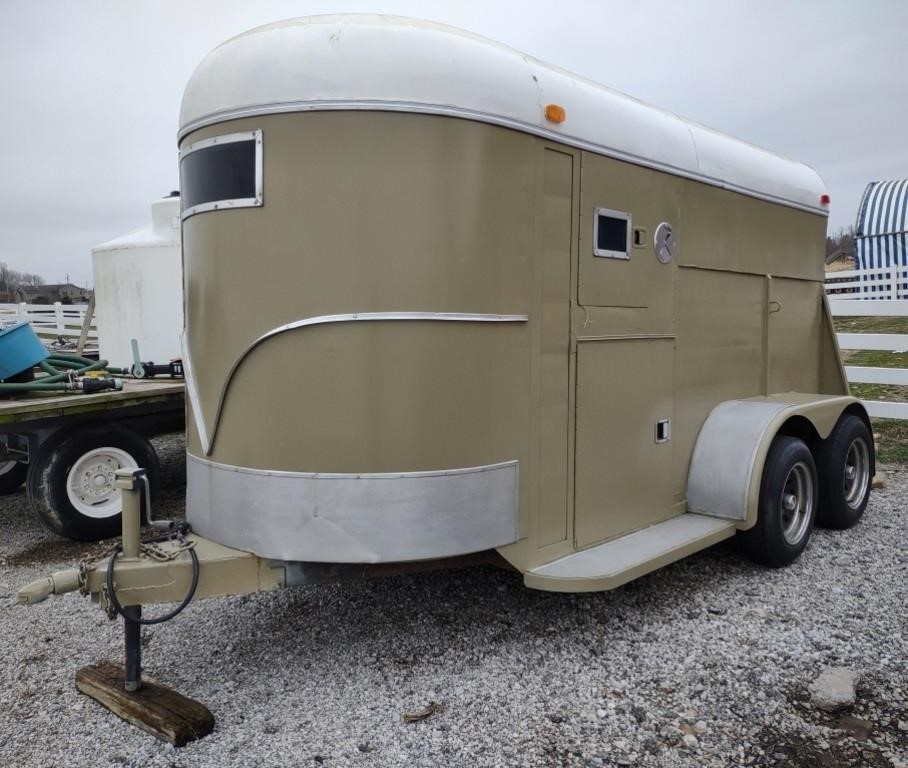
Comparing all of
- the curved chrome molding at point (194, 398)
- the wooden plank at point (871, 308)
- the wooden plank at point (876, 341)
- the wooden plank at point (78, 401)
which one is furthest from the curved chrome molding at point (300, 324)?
the wooden plank at point (871, 308)

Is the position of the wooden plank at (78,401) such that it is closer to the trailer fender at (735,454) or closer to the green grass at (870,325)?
the trailer fender at (735,454)

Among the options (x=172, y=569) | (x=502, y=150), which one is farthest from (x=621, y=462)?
(x=172, y=569)

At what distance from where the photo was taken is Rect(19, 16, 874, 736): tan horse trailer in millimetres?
3234

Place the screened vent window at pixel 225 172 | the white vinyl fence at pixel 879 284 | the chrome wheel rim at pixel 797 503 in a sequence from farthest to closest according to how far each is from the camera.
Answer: the white vinyl fence at pixel 879 284
the chrome wheel rim at pixel 797 503
the screened vent window at pixel 225 172

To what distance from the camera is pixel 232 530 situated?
3438 mm

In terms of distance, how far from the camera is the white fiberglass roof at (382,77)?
320 centimetres

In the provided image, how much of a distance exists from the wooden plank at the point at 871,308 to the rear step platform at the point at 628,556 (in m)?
6.49

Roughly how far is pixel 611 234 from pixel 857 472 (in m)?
3.28

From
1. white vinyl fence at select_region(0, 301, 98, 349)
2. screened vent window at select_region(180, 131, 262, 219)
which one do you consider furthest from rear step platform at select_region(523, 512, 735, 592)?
white vinyl fence at select_region(0, 301, 98, 349)

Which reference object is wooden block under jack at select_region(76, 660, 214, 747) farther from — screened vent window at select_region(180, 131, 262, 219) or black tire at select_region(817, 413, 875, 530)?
black tire at select_region(817, 413, 875, 530)

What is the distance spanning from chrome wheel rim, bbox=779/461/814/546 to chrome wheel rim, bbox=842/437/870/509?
0.86m

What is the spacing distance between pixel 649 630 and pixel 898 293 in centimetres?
1296

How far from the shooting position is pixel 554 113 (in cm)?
364

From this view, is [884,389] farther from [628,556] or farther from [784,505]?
[628,556]
